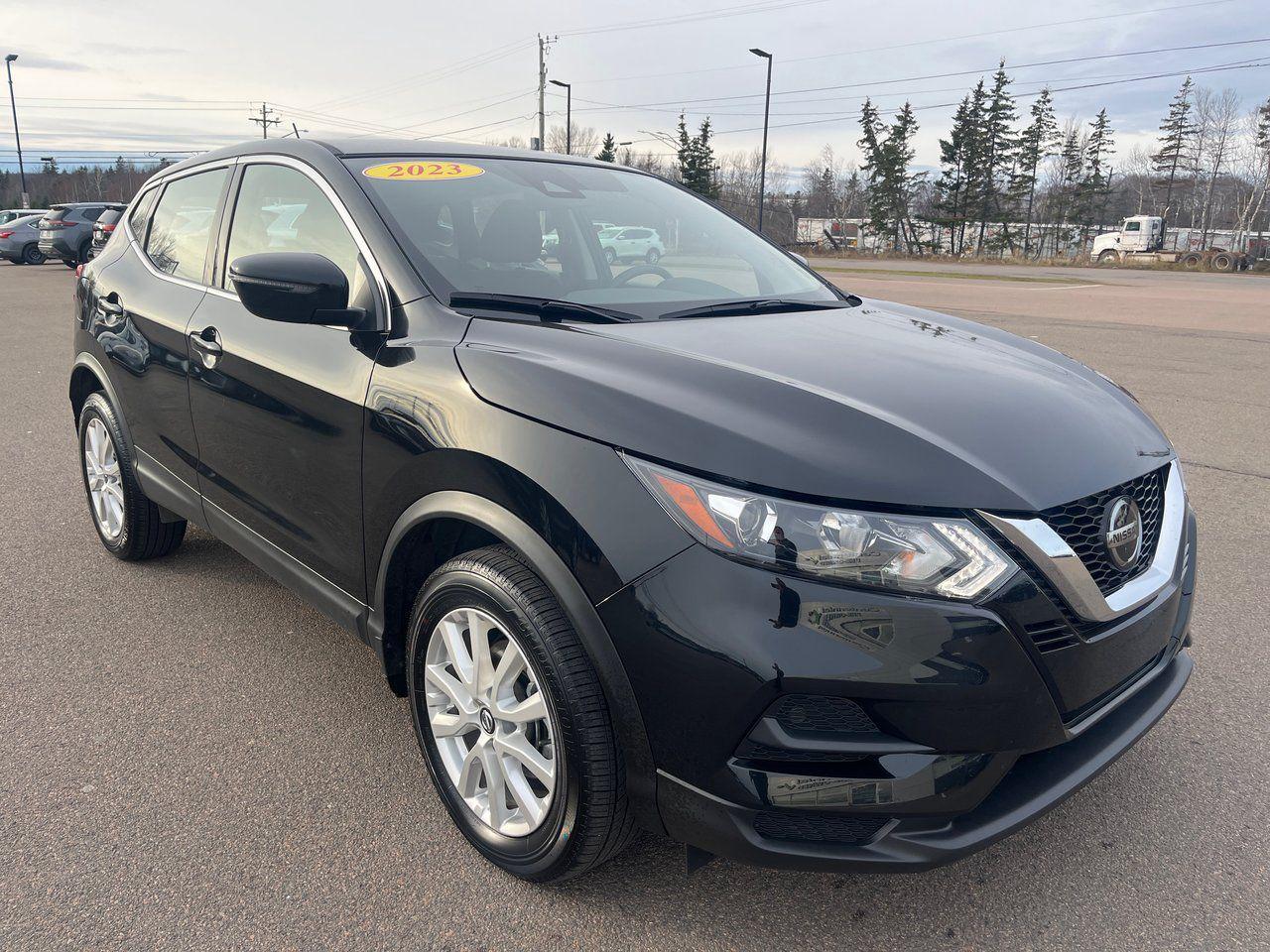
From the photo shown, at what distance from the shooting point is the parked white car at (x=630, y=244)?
3.11 m

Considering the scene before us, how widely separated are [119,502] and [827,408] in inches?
137

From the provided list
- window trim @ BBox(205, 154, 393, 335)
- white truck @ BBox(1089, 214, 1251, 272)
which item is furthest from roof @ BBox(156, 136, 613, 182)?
white truck @ BBox(1089, 214, 1251, 272)

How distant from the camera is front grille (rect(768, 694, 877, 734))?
173cm

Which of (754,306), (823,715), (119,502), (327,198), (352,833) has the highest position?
(327,198)

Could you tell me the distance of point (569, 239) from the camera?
119 inches

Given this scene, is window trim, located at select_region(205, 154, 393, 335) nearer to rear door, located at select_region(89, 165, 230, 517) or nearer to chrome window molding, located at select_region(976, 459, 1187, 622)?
rear door, located at select_region(89, 165, 230, 517)

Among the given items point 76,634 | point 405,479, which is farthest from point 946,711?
point 76,634

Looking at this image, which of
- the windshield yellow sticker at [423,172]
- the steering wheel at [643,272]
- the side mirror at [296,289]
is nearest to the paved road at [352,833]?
the side mirror at [296,289]

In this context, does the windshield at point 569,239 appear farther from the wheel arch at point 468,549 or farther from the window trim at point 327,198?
the wheel arch at point 468,549

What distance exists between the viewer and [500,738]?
2.20 metres

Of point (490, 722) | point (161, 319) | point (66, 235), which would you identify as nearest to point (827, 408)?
point (490, 722)

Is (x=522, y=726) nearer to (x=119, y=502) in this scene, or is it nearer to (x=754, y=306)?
(x=754, y=306)

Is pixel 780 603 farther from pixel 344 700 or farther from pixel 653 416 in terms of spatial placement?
pixel 344 700

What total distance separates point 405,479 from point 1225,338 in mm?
13558
